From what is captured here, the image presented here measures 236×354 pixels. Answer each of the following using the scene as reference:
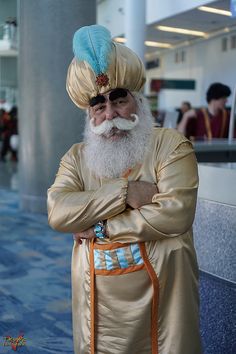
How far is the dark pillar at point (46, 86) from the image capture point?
7281mm

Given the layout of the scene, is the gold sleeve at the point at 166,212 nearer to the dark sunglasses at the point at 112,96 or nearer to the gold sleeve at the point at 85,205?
the gold sleeve at the point at 85,205

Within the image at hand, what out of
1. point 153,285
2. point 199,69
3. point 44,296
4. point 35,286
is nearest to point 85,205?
point 153,285

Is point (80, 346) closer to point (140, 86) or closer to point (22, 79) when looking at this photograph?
point (140, 86)

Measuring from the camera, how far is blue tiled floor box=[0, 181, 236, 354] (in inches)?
109

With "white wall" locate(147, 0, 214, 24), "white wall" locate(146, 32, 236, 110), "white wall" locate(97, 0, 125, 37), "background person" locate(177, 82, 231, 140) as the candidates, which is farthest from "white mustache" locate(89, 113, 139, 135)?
"white wall" locate(97, 0, 125, 37)

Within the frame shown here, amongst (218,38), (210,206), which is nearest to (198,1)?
(218,38)

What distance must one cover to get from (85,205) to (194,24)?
1409cm

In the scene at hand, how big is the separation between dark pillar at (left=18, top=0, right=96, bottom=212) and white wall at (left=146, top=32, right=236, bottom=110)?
9.47 m

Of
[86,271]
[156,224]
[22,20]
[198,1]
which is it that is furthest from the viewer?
[198,1]

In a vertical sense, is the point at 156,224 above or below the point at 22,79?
below

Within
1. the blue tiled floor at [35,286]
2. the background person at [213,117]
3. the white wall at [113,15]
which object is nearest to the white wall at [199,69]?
the white wall at [113,15]

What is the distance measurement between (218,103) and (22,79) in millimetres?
3812

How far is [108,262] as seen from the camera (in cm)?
202

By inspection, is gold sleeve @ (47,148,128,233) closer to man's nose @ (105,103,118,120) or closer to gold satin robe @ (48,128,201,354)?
gold satin robe @ (48,128,201,354)
